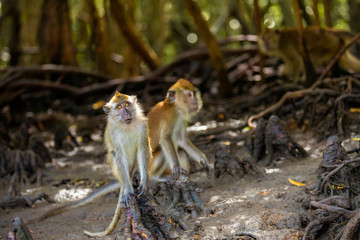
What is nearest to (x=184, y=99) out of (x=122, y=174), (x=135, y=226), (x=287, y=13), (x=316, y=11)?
(x=122, y=174)

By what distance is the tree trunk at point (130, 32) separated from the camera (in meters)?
10.2

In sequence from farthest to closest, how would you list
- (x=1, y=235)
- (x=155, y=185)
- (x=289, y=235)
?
(x=155, y=185) < (x=1, y=235) < (x=289, y=235)

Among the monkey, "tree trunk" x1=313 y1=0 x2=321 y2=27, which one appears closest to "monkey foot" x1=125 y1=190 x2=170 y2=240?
the monkey

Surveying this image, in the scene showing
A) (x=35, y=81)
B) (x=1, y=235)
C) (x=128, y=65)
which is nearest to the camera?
(x=1, y=235)

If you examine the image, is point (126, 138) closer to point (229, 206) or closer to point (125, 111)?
point (125, 111)

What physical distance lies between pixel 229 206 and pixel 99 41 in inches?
310

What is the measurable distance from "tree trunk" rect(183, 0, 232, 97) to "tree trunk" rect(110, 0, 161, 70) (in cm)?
262

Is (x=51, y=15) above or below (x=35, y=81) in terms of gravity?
above

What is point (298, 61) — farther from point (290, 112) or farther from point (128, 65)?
point (128, 65)

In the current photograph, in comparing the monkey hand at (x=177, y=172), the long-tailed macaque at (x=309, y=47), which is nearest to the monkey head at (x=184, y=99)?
the monkey hand at (x=177, y=172)

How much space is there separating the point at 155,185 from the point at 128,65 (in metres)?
7.69

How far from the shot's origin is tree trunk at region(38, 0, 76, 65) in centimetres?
1073

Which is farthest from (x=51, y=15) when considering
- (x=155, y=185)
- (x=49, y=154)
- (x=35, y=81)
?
(x=155, y=185)

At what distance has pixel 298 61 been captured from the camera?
8.68 m
